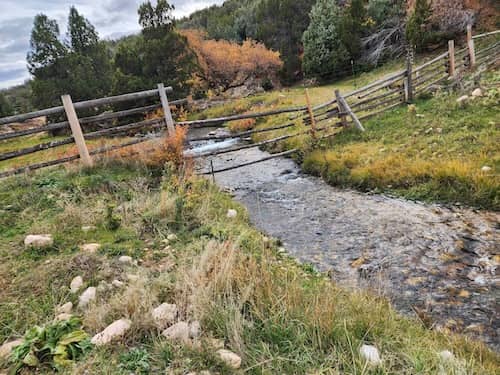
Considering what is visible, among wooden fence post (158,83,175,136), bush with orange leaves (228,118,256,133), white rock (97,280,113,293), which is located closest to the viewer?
white rock (97,280,113,293)

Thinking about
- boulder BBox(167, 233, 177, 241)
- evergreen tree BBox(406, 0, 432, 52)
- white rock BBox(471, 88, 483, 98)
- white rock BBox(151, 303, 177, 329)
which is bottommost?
boulder BBox(167, 233, 177, 241)

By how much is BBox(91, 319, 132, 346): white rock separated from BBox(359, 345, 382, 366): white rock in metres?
1.62

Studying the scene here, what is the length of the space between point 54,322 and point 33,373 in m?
0.38

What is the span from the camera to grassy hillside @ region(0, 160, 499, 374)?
1.98m

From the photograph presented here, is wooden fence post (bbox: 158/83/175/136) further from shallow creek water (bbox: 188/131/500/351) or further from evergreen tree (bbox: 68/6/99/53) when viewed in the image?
evergreen tree (bbox: 68/6/99/53)

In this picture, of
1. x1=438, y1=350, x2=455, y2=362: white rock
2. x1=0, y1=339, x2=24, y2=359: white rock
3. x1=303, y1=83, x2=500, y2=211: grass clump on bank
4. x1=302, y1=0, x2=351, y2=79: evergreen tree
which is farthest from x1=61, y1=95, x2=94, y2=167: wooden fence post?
x1=302, y1=0, x2=351, y2=79: evergreen tree

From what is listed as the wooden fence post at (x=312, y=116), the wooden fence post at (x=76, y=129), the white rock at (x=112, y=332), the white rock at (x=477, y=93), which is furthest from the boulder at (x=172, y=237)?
the white rock at (x=477, y=93)

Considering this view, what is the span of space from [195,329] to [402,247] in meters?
3.08

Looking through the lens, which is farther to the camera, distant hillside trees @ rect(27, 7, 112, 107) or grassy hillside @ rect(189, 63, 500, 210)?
distant hillside trees @ rect(27, 7, 112, 107)

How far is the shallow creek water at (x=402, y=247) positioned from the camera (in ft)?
9.92

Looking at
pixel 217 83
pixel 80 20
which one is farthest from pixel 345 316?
pixel 80 20

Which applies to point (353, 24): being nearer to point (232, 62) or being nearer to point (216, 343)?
point (232, 62)

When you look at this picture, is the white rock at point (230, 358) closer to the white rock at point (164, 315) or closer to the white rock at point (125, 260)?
the white rock at point (164, 315)

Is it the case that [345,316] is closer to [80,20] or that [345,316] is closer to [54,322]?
[54,322]
